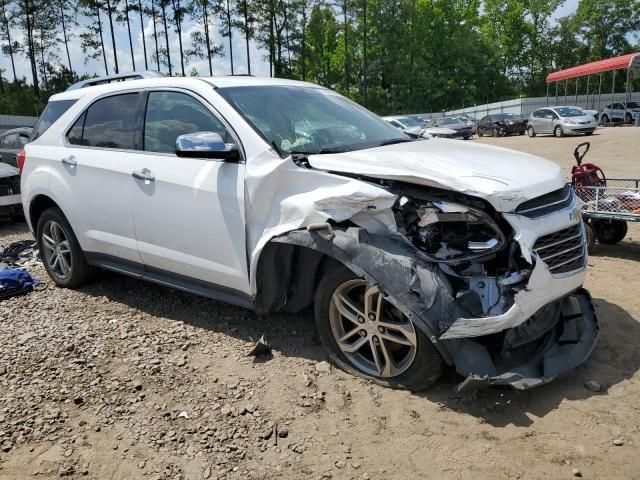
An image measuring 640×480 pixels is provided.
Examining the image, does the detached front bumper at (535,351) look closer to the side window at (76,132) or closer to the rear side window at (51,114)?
the side window at (76,132)

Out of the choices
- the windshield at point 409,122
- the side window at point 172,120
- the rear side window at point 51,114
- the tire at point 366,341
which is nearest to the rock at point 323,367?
the tire at point 366,341

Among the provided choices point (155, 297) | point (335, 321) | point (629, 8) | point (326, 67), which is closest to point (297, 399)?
point (335, 321)

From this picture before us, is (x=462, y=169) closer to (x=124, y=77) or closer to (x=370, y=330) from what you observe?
(x=370, y=330)

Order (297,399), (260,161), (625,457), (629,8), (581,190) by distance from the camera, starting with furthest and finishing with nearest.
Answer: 1. (629,8)
2. (581,190)
3. (260,161)
4. (297,399)
5. (625,457)

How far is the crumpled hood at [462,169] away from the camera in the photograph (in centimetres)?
305

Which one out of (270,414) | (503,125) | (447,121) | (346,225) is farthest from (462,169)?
(503,125)

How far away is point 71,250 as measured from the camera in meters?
5.23

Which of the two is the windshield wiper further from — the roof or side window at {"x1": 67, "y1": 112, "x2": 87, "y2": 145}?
side window at {"x1": 67, "y1": 112, "x2": 87, "y2": 145}

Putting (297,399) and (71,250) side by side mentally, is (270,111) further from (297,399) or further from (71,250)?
(71,250)

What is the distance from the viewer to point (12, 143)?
463 inches

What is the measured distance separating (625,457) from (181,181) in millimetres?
3154

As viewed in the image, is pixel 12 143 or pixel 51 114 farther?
pixel 12 143

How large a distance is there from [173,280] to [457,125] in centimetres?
2851

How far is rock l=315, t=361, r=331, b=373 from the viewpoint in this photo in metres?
3.69
